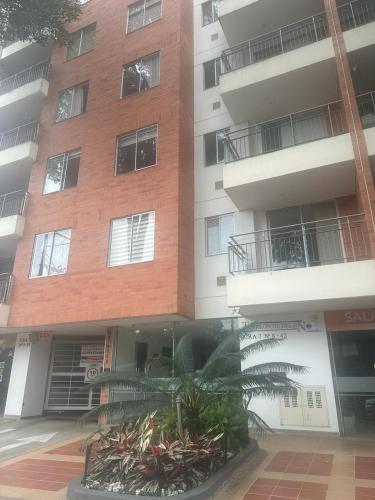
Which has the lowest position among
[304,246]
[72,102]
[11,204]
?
[304,246]

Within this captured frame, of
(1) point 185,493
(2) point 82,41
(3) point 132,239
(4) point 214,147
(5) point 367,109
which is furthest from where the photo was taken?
(2) point 82,41

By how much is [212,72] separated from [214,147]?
11.4 feet

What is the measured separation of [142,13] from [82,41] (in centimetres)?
329

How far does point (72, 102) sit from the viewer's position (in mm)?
16891

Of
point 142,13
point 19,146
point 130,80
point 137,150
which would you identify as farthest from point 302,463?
point 142,13

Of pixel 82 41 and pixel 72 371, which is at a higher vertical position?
pixel 82 41

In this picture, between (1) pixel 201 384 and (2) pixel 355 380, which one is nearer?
(1) pixel 201 384

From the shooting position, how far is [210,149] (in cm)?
A: 1446

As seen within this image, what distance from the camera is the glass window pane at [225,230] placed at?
1280 cm

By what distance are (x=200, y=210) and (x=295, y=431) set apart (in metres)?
7.51

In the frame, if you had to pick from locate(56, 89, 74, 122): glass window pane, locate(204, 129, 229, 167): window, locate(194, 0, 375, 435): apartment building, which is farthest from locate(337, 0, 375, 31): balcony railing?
locate(56, 89, 74, 122): glass window pane

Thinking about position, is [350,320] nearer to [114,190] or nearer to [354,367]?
[354,367]

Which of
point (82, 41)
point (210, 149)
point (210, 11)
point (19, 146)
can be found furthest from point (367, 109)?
point (19, 146)

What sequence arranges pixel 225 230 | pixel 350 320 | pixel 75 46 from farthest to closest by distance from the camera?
pixel 75 46 < pixel 225 230 < pixel 350 320
